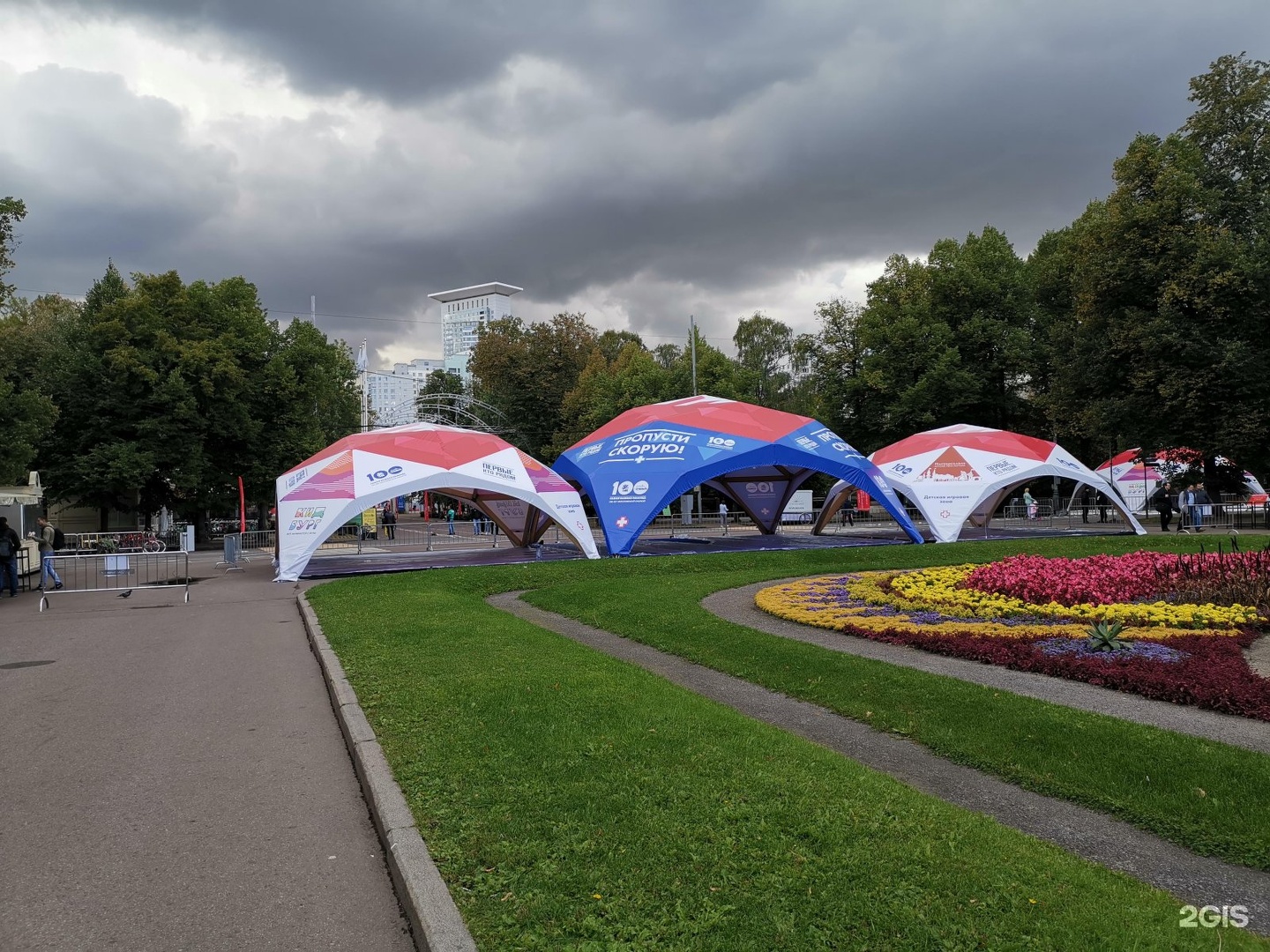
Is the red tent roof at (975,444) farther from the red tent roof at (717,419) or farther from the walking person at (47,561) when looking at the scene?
the walking person at (47,561)

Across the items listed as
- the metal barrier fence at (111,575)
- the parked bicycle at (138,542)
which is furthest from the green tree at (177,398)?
the metal barrier fence at (111,575)

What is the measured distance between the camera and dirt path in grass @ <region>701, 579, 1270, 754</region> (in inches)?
243

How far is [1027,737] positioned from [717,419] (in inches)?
762

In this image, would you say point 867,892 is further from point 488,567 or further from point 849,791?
point 488,567

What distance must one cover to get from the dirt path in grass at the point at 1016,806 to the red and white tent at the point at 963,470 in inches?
771

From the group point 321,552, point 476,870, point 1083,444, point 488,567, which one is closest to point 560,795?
point 476,870

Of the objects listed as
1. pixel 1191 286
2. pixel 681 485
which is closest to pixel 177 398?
pixel 681 485

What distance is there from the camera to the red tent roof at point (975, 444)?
28.2 m

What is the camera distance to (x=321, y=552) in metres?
30.2

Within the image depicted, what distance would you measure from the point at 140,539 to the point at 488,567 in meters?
18.9

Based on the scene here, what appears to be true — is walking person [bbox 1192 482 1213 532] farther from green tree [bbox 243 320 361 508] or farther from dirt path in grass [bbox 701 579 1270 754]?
green tree [bbox 243 320 361 508]

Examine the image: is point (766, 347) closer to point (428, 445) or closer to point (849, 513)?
point (849, 513)

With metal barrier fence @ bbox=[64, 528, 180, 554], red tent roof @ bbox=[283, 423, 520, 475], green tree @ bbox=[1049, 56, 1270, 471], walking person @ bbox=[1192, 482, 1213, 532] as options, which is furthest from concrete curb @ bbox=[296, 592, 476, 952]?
green tree @ bbox=[1049, 56, 1270, 471]

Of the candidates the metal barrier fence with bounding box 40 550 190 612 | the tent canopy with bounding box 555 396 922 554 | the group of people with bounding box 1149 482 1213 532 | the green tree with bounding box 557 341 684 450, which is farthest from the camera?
the green tree with bounding box 557 341 684 450
